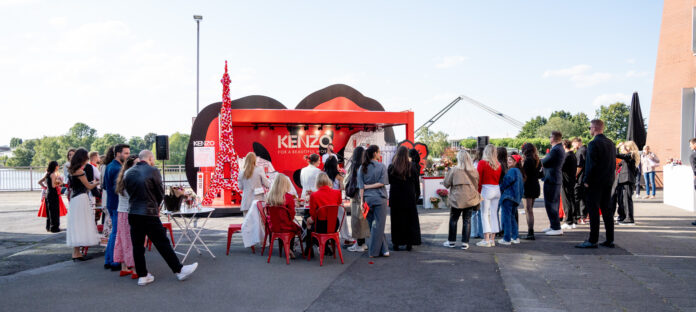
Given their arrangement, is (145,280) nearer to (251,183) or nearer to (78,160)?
(78,160)

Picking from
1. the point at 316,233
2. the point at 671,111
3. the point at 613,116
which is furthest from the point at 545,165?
the point at 613,116

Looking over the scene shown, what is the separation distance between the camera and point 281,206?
235 inches

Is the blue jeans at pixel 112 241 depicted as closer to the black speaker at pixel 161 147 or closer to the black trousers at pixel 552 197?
the black trousers at pixel 552 197

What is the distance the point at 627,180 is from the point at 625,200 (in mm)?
A: 413

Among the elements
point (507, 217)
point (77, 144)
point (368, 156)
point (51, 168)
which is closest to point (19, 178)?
point (51, 168)

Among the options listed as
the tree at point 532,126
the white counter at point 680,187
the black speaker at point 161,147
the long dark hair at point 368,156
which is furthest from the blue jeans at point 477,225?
the tree at point 532,126

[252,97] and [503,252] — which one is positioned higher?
[252,97]

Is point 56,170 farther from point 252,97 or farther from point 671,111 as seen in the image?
point 671,111

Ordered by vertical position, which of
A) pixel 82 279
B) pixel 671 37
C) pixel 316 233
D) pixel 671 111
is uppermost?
pixel 671 37

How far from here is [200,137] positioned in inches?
517

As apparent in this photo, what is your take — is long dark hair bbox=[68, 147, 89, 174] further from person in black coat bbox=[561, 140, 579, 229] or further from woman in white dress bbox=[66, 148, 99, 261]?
person in black coat bbox=[561, 140, 579, 229]

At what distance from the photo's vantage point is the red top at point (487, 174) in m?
6.92

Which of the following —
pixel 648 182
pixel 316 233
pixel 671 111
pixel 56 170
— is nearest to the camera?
pixel 316 233

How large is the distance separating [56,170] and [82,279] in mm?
4407
